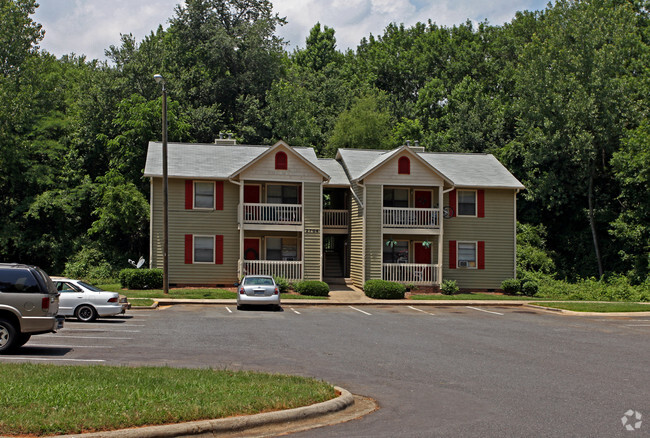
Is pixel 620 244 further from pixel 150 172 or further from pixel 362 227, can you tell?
pixel 150 172

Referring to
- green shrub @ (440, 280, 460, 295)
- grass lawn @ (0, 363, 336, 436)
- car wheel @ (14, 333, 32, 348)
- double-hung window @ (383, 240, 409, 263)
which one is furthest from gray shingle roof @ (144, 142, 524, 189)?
grass lawn @ (0, 363, 336, 436)

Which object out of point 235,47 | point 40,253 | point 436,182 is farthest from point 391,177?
A: point 235,47

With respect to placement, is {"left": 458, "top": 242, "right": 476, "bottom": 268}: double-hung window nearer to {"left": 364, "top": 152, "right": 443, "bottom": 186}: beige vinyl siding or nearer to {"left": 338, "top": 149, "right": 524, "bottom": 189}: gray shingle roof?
{"left": 338, "top": 149, "right": 524, "bottom": 189}: gray shingle roof

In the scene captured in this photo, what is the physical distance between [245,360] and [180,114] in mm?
39216

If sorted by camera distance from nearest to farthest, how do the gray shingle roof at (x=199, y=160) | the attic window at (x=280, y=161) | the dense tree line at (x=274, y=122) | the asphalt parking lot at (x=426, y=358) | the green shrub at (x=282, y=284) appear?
the asphalt parking lot at (x=426, y=358)
the green shrub at (x=282, y=284)
the attic window at (x=280, y=161)
the gray shingle roof at (x=199, y=160)
the dense tree line at (x=274, y=122)

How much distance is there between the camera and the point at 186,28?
5822 cm

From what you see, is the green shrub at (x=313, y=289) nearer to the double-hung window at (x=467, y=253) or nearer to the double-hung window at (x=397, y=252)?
the double-hung window at (x=397, y=252)

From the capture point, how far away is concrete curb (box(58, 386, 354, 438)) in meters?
7.82

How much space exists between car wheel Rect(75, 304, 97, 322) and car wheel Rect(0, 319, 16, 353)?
25.3 feet

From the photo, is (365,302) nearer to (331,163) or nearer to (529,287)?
(529,287)

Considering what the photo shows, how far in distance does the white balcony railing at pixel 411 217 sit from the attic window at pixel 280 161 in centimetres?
584

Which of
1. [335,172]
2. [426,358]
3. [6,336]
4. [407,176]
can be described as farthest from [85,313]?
[335,172]

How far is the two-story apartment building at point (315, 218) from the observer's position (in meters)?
36.1

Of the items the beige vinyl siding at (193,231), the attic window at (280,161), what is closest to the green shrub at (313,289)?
the beige vinyl siding at (193,231)
